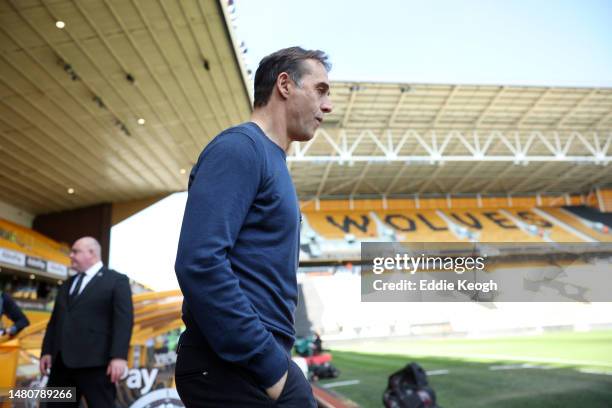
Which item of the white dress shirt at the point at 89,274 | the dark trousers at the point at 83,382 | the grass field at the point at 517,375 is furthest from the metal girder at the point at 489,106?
the dark trousers at the point at 83,382

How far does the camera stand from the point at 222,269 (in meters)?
1.00

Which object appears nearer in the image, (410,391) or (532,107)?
(410,391)

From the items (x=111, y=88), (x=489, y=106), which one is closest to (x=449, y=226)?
(x=489, y=106)

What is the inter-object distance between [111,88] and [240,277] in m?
10.5

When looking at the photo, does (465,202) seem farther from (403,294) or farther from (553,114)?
(403,294)

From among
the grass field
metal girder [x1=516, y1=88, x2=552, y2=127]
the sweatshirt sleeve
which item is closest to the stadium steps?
metal girder [x1=516, y1=88, x2=552, y2=127]

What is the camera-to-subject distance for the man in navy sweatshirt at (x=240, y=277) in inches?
38.7

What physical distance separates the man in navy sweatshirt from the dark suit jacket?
2208mm

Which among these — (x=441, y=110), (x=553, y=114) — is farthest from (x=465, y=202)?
(x=441, y=110)

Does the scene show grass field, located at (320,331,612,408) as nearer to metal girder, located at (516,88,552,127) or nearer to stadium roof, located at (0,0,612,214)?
stadium roof, located at (0,0,612,214)

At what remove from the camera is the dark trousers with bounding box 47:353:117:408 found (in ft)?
9.65

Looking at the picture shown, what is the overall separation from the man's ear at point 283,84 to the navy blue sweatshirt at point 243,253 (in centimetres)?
14

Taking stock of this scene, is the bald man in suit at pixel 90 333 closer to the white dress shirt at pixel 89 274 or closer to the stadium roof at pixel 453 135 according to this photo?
the white dress shirt at pixel 89 274

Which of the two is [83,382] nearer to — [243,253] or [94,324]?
[94,324]
